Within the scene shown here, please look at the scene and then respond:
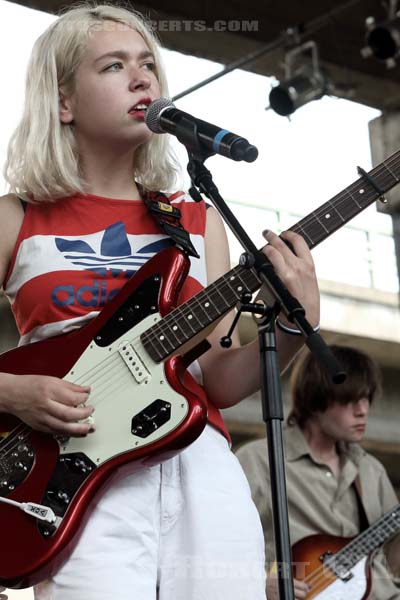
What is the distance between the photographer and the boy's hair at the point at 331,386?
3.54 meters

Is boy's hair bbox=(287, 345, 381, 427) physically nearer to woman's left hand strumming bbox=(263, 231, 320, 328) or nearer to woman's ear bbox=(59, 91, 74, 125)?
woman's ear bbox=(59, 91, 74, 125)

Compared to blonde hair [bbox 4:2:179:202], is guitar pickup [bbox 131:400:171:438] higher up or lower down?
lower down

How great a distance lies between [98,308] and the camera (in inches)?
71.3

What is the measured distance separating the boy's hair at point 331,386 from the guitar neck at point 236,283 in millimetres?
1729

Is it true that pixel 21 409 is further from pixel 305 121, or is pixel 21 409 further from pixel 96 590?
pixel 305 121

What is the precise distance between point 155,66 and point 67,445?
31.6 inches

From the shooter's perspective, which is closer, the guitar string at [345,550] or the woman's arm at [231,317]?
the woman's arm at [231,317]

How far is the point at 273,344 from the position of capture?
157cm

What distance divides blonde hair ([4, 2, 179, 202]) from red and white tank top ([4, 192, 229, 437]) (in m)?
0.05

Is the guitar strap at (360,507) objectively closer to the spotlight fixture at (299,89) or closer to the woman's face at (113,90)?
the woman's face at (113,90)

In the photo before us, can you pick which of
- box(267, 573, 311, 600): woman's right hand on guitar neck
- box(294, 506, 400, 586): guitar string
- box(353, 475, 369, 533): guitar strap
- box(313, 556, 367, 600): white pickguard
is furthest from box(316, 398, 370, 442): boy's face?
box(267, 573, 311, 600): woman's right hand on guitar neck

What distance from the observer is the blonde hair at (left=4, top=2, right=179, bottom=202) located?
1.94 meters

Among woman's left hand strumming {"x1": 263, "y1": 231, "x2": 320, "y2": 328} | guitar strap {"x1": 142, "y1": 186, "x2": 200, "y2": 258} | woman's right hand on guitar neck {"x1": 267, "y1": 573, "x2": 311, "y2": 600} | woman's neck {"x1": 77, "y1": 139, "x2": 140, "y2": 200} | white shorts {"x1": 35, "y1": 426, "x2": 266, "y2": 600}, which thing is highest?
woman's neck {"x1": 77, "y1": 139, "x2": 140, "y2": 200}

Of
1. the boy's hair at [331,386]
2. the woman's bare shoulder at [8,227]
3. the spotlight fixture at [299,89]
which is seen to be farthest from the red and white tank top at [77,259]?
the spotlight fixture at [299,89]
